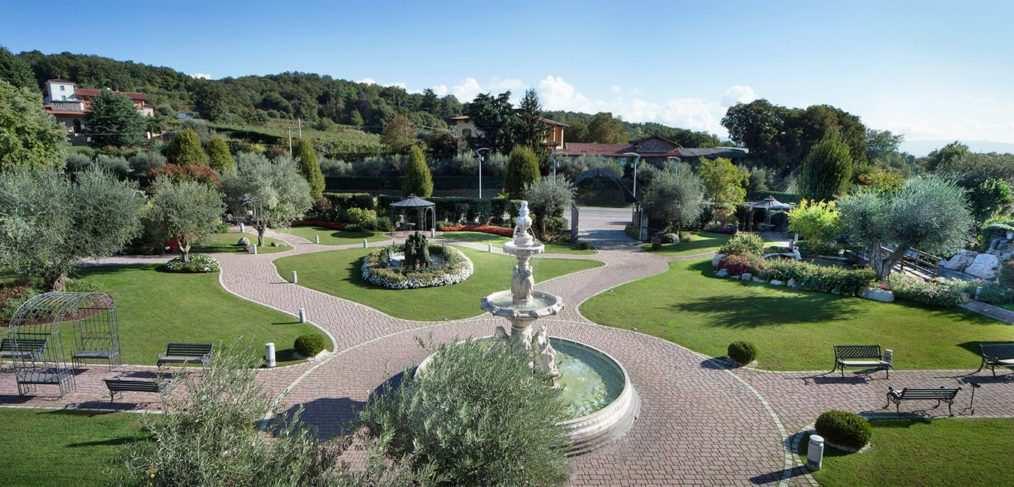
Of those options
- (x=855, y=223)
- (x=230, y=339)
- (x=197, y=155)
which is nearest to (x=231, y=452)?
(x=230, y=339)

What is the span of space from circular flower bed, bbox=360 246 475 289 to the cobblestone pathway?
392cm

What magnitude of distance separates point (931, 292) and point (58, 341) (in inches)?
1366

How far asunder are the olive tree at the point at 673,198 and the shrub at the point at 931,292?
613 inches

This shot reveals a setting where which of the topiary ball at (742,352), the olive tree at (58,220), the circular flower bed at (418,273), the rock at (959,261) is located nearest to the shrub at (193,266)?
the olive tree at (58,220)

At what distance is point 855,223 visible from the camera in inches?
998

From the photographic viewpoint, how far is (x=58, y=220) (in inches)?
834

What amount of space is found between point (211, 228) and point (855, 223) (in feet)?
110

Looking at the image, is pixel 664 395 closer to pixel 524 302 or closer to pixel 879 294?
pixel 524 302

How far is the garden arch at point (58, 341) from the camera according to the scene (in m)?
14.3

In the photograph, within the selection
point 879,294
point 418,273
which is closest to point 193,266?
point 418,273

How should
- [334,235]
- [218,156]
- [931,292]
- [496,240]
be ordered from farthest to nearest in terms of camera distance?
1. [218,156]
2. [334,235]
3. [496,240]
4. [931,292]

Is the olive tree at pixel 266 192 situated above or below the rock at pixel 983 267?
above

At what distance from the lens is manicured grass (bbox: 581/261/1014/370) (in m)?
17.6

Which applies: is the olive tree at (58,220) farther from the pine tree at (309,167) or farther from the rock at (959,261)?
the rock at (959,261)
